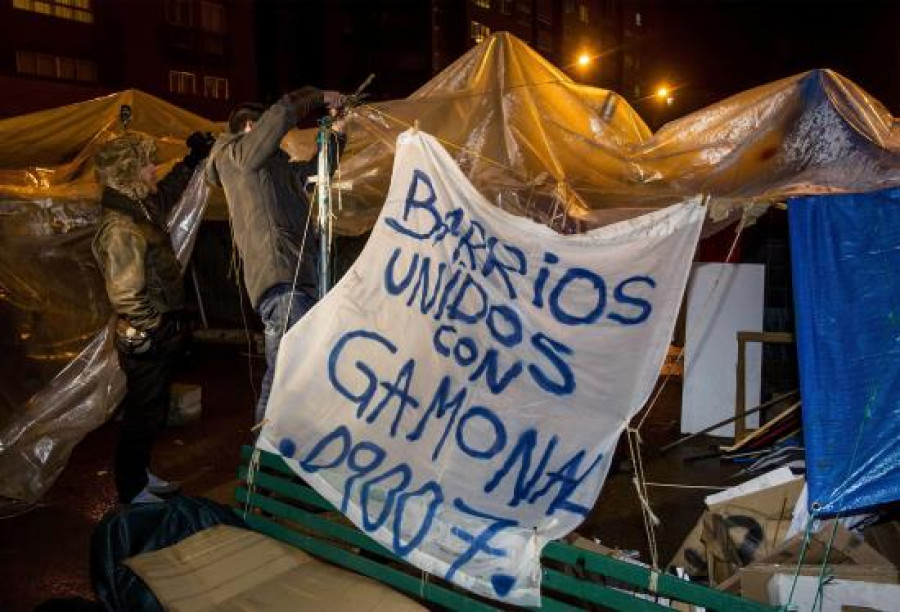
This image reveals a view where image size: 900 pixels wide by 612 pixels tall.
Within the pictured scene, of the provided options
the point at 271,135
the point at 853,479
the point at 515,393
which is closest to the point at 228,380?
the point at 271,135

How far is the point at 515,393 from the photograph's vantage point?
109 inches

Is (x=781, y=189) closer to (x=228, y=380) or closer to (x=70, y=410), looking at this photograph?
(x=70, y=410)

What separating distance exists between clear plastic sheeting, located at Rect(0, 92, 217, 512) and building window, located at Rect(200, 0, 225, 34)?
24.8 meters

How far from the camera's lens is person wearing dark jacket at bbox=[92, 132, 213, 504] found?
428 centimetres

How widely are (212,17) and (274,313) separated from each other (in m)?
28.9

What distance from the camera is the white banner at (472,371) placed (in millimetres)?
2566

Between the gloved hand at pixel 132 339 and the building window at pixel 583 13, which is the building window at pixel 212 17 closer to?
the gloved hand at pixel 132 339

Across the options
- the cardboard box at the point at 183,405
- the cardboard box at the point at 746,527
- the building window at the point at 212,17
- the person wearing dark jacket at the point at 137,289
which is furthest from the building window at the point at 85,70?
the cardboard box at the point at 746,527

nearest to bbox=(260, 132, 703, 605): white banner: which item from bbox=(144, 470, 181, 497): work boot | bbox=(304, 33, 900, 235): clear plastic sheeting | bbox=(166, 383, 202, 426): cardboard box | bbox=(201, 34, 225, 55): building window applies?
bbox=(304, 33, 900, 235): clear plastic sheeting

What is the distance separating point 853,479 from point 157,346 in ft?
12.5

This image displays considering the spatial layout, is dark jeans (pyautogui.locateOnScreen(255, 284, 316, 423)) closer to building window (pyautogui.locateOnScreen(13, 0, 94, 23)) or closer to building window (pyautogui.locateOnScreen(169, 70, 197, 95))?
building window (pyautogui.locateOnScreen(13, 0, 94, 23))

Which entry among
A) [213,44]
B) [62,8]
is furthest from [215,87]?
[62,8]

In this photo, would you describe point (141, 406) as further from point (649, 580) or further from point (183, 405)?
point (649, 580)

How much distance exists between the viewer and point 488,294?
2.90 meters
